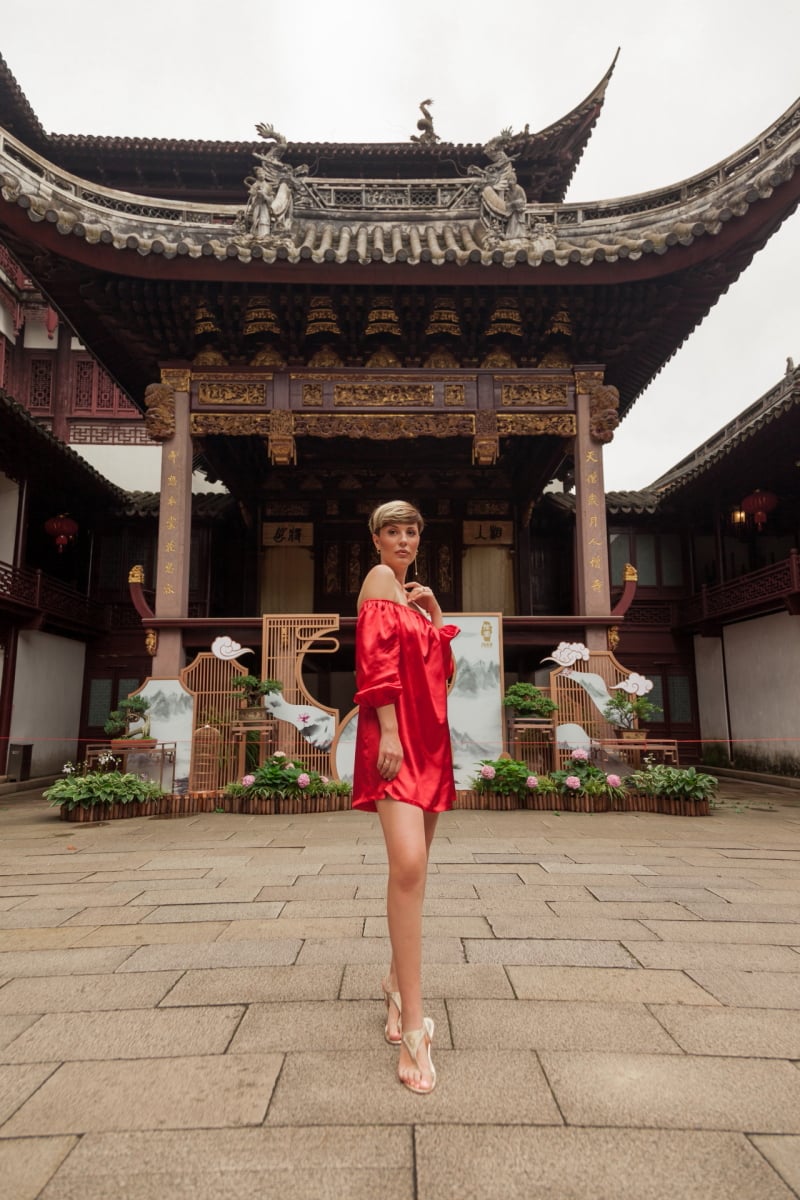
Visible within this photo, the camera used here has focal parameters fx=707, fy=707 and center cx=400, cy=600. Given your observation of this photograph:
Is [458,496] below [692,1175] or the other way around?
the other way around

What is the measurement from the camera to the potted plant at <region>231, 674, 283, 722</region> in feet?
28.5

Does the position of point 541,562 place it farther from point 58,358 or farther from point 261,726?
point 58,358

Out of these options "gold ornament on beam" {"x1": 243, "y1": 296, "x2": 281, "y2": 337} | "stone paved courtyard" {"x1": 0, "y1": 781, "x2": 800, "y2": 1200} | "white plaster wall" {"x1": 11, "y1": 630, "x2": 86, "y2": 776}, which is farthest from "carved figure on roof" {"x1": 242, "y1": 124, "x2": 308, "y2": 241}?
"stone paved courtyard" {"x1": 0, "y1": 781, "x2": 800, "y2": 1200}

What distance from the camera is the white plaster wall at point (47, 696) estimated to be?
13406 mm

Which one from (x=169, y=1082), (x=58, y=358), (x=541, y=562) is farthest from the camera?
(x=58, y=358)

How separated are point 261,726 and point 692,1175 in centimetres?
744

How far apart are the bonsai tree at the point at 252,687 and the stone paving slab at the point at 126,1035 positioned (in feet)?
20.2

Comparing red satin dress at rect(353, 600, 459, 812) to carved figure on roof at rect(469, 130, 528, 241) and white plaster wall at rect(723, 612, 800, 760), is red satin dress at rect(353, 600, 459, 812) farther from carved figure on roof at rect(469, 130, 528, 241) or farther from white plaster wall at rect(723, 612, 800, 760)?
white plaster wall at rect(723, 612, 800, 760)

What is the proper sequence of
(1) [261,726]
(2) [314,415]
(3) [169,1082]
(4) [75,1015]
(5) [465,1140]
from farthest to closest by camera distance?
(2) [314,415]
(1) [261,726]
(4) [75,1015]
(3) [169,1082]
(5) [465,1140]

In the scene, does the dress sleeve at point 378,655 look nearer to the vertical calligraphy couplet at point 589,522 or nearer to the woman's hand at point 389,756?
the woman's hand at point 389,756

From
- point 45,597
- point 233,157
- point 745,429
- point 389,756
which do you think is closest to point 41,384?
point 233,157

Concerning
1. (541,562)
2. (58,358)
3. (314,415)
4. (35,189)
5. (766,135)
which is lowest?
(541,562)

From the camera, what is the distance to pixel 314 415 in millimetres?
10500

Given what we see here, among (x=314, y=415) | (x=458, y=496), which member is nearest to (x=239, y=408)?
(x=314, y=415)
